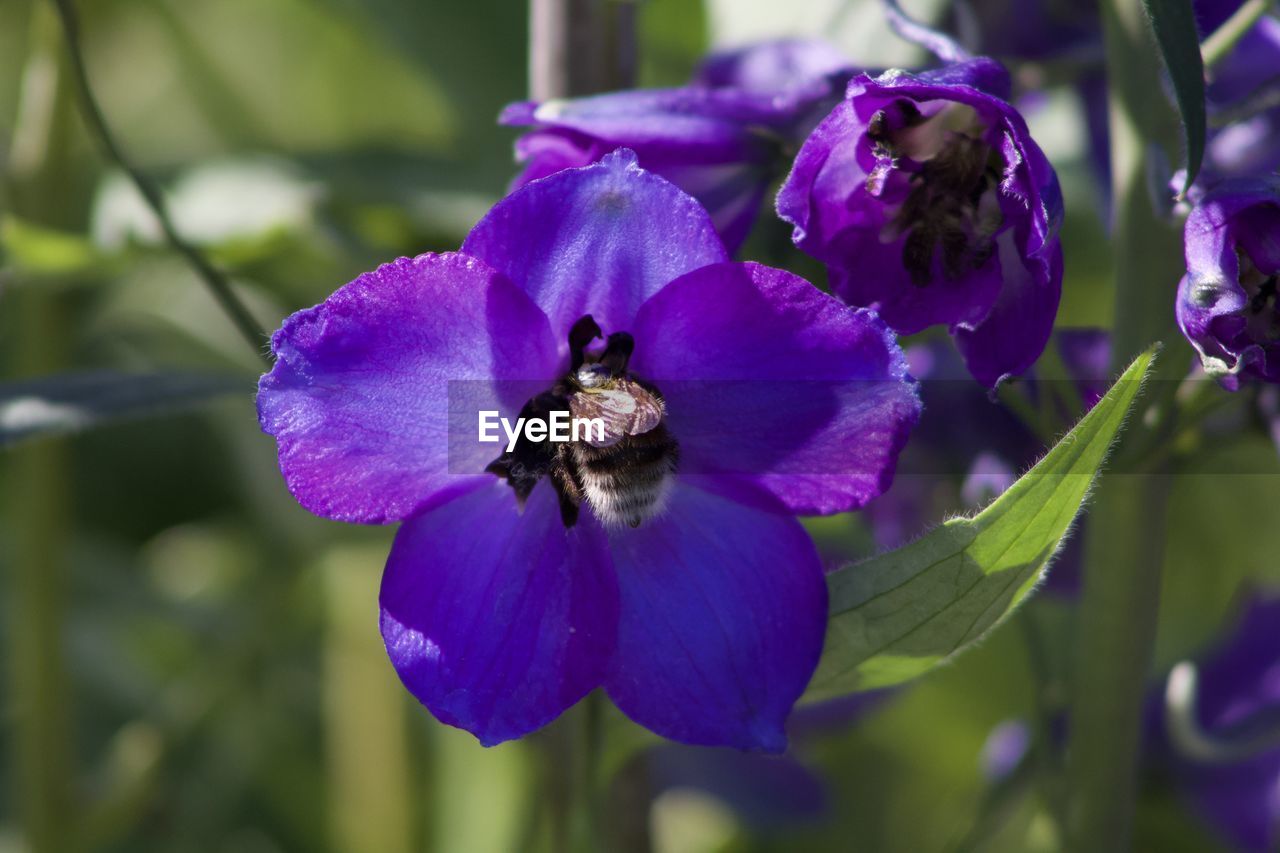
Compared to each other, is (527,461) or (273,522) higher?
(527,461)

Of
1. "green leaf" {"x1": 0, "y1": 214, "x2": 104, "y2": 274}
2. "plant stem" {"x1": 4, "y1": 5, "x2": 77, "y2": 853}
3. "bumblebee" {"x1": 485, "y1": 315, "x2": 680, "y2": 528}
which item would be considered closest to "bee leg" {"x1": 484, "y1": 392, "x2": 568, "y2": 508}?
"bumblebee" {"x1": 485, "y1": 315, "x2": 680, "y2": 528}

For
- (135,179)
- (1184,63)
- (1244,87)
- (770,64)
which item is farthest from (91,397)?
(1244,87)

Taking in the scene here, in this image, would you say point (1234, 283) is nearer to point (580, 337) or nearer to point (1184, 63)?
point (1184, 63)

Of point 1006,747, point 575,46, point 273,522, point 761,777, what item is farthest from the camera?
point 273,522

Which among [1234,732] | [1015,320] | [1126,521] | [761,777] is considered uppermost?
[1015,320]

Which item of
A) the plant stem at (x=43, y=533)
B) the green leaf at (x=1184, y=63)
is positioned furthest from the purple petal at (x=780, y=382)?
the plant stem at (x=43, y=533)

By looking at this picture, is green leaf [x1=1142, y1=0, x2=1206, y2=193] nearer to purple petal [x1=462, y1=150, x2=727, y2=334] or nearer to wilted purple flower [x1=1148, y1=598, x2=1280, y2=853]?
purple petal [x1=462, y1=150, x2=727, y2=334]

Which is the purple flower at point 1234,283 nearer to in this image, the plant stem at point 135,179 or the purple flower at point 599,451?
the purple flower at point 599,451
